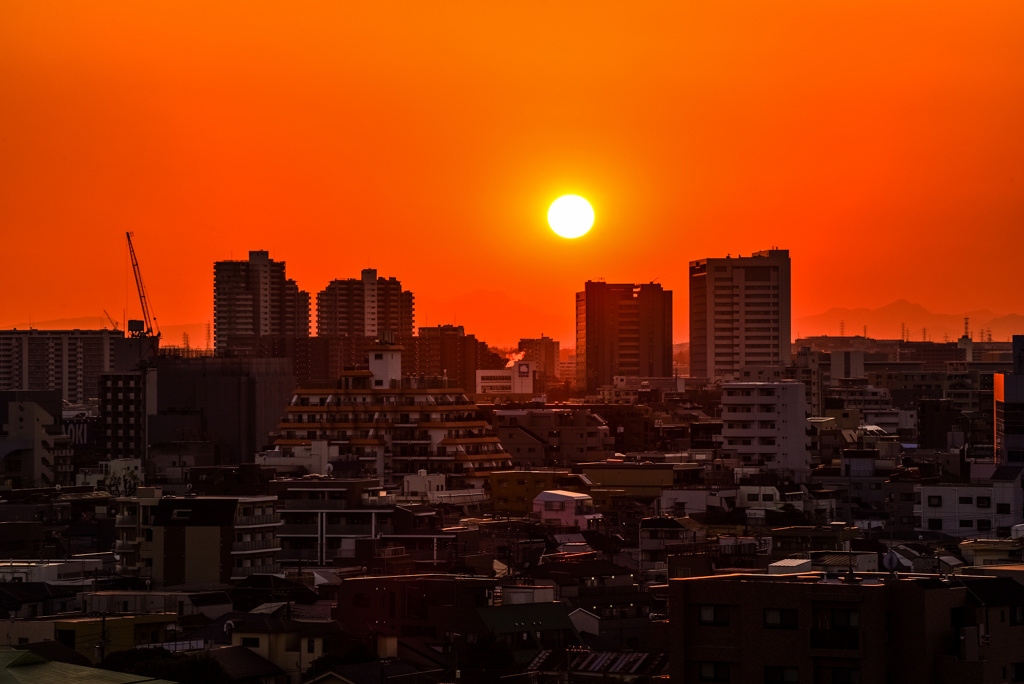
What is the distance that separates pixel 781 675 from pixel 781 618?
2.31 feet

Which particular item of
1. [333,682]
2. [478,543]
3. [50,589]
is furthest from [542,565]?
[333,682]

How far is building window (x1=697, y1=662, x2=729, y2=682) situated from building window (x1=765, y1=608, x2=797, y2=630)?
79 cm

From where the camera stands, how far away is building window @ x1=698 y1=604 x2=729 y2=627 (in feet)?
82.9

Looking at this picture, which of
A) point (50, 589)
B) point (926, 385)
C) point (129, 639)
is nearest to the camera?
point (129, 639)

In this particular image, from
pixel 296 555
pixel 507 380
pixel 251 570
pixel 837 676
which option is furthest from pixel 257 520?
pixel 507 380

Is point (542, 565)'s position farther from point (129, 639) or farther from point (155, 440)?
point (155, 440)

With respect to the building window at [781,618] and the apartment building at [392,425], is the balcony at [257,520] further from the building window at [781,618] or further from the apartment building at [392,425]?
the building window at [781,618]

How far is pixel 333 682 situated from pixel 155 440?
85.6 metres

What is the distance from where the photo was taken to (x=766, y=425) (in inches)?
3602

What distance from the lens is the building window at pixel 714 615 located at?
2527 cm

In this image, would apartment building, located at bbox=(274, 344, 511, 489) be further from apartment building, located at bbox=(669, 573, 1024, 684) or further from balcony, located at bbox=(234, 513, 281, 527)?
apartment building, located at bbox=(669, 573, 1024, 684)

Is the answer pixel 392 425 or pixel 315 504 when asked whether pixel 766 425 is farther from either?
pixel 315 504

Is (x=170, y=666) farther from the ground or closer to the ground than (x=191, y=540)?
closer to the ground

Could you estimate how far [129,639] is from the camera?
1622 inches
